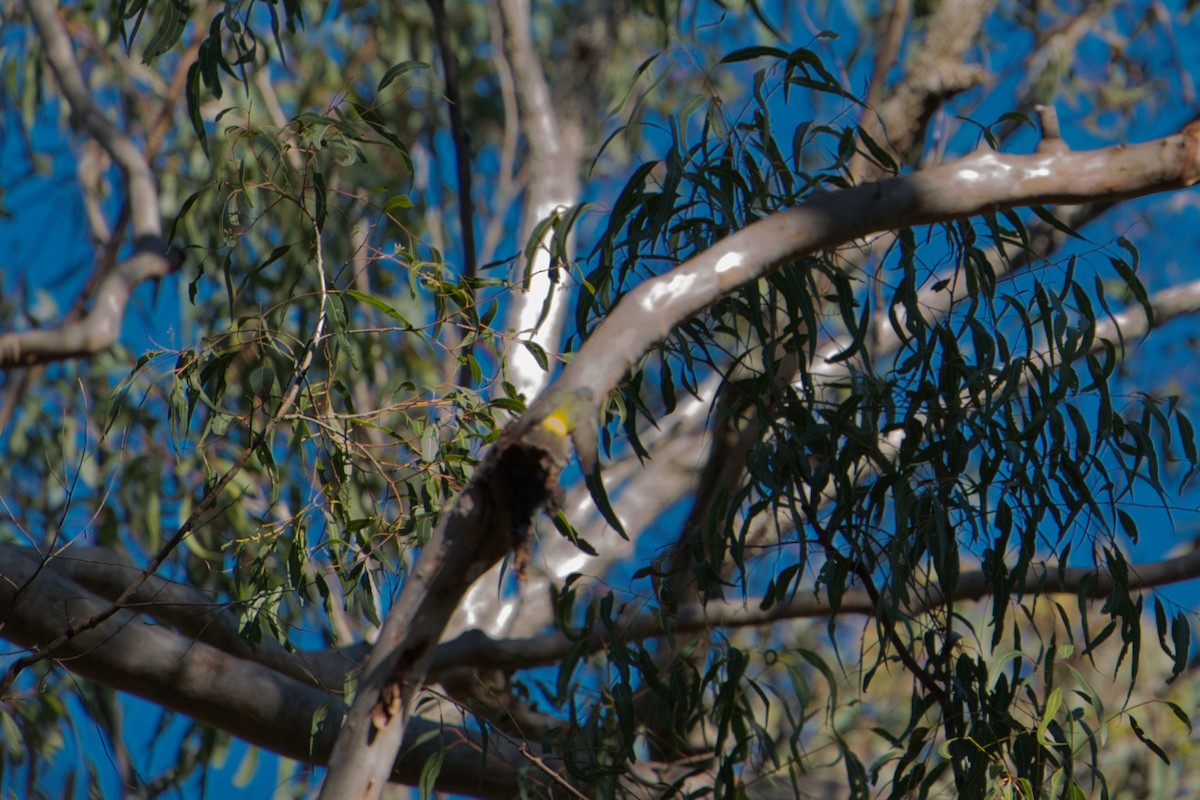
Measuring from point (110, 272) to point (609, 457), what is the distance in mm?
1662

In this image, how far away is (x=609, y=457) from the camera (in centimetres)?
203

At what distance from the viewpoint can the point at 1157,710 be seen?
456 centimetres

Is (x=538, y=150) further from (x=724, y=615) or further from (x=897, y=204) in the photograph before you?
(x=897, y=204)

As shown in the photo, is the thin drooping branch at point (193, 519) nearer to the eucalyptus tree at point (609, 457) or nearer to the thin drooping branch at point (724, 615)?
the eucalyptus tree at point (609, 457)

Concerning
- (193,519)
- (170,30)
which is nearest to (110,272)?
(170,30)

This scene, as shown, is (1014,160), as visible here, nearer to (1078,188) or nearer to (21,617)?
(1078,188)

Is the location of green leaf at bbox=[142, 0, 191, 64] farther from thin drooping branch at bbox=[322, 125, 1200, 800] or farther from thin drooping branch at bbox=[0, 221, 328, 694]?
thin drooping branch at bbox=[322, 125, 1200, 800]

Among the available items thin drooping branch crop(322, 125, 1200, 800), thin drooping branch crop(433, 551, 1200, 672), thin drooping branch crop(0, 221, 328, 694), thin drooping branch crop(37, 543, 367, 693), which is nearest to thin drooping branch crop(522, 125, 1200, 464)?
thin drooping branch crop(322, 125, 1200, 800)

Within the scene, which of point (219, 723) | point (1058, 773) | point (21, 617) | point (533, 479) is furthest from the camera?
point (219, 723)

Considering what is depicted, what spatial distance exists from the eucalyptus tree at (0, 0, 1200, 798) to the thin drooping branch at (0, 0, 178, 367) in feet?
0.03

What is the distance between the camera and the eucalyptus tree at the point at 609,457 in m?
1.42

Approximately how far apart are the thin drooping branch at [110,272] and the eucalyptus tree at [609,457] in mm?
10

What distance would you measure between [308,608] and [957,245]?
94.0 inches

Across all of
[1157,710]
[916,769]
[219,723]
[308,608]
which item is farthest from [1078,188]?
[1157,710]
